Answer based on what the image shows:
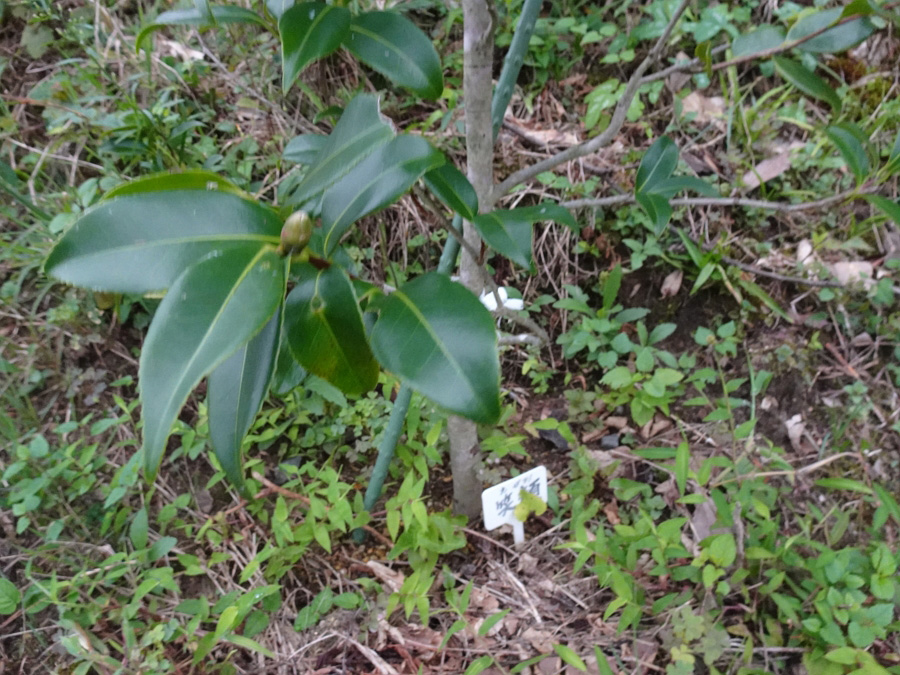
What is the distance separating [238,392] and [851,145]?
103cm

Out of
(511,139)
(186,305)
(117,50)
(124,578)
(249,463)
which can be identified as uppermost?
(117,50)

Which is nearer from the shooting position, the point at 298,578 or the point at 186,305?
the point at 186,305

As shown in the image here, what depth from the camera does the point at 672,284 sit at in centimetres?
180

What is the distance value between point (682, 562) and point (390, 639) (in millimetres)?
687

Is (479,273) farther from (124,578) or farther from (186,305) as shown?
(124,578)

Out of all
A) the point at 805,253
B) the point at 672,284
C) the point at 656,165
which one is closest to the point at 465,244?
the point at 656,165

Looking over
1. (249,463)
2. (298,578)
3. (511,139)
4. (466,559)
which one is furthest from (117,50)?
(466,559)

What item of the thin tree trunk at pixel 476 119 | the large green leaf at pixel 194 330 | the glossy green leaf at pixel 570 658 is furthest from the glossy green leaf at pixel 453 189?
the glossy green leaf at pixel 570 658

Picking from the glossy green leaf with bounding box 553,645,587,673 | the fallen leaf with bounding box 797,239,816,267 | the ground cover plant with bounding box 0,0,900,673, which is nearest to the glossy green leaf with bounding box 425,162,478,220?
the ground cover plant with bounding box 0,0,900,673

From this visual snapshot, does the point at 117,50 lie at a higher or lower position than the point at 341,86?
higher

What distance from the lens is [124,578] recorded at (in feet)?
4.42

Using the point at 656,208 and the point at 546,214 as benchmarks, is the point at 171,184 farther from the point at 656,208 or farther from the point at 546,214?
the point at 656,208

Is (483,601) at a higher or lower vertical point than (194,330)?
lower

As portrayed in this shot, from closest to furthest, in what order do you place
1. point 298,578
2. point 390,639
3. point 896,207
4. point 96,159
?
point 896,207, point 390,639, point 298,578, point 96,159
